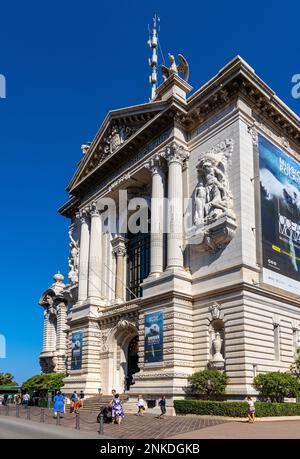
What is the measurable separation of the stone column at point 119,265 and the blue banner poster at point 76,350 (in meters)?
5.07

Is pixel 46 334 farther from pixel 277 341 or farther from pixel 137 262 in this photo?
pixel 277 341

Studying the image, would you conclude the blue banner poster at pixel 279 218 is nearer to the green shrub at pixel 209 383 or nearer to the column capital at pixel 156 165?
the green shrub at pixel 209 383

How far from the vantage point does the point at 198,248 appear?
3412cm

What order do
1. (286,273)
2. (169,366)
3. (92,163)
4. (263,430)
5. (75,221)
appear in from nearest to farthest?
(263,430), (169,366), (286,273), (92,163), (75,221)

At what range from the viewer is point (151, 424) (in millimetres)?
24859

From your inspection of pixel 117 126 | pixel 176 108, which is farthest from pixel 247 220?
pixel 117 126

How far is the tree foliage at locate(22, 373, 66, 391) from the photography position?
5374cm

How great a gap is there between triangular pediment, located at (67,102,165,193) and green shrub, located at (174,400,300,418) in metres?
21.8

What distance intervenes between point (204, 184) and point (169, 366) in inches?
506

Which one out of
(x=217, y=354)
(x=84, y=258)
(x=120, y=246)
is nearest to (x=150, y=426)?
(x=217, y=354)

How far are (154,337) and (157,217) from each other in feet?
30.4

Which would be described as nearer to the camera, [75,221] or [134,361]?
[134,361]

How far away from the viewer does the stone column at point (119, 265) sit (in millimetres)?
43594

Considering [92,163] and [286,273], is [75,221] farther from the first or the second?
[286,273]
